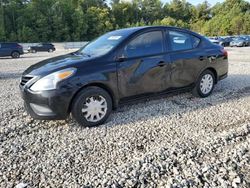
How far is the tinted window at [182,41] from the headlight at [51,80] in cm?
226

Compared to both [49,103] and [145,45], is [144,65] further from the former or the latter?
[49,103]

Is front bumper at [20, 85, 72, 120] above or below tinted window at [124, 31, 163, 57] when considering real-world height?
below

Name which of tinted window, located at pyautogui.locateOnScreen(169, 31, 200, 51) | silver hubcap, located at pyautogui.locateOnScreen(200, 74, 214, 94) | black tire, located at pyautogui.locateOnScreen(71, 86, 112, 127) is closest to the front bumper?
black tire, located at pyautogui.locateOnScreen(71, 86, 112, 127)

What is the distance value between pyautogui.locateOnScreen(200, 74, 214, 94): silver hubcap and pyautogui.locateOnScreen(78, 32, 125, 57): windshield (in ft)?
7.29

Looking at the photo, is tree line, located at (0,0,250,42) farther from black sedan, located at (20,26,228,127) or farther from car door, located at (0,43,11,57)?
black sedan, located at (20,26,228,127)

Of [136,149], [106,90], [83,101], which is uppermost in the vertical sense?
[106,90]

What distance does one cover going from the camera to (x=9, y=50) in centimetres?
2342

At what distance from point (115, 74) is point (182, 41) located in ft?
6.12

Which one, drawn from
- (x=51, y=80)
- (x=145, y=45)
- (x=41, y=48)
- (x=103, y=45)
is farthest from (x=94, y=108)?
(x=41, y=48)

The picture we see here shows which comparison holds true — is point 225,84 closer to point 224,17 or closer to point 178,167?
point 178,167

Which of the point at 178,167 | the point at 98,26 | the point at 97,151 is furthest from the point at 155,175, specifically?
the point at 98,26

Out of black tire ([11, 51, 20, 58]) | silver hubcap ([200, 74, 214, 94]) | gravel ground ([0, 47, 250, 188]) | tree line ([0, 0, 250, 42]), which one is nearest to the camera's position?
gravel ground ([0, 47, 250, 188])

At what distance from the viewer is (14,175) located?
119 inches

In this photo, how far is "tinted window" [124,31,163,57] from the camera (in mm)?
4730
